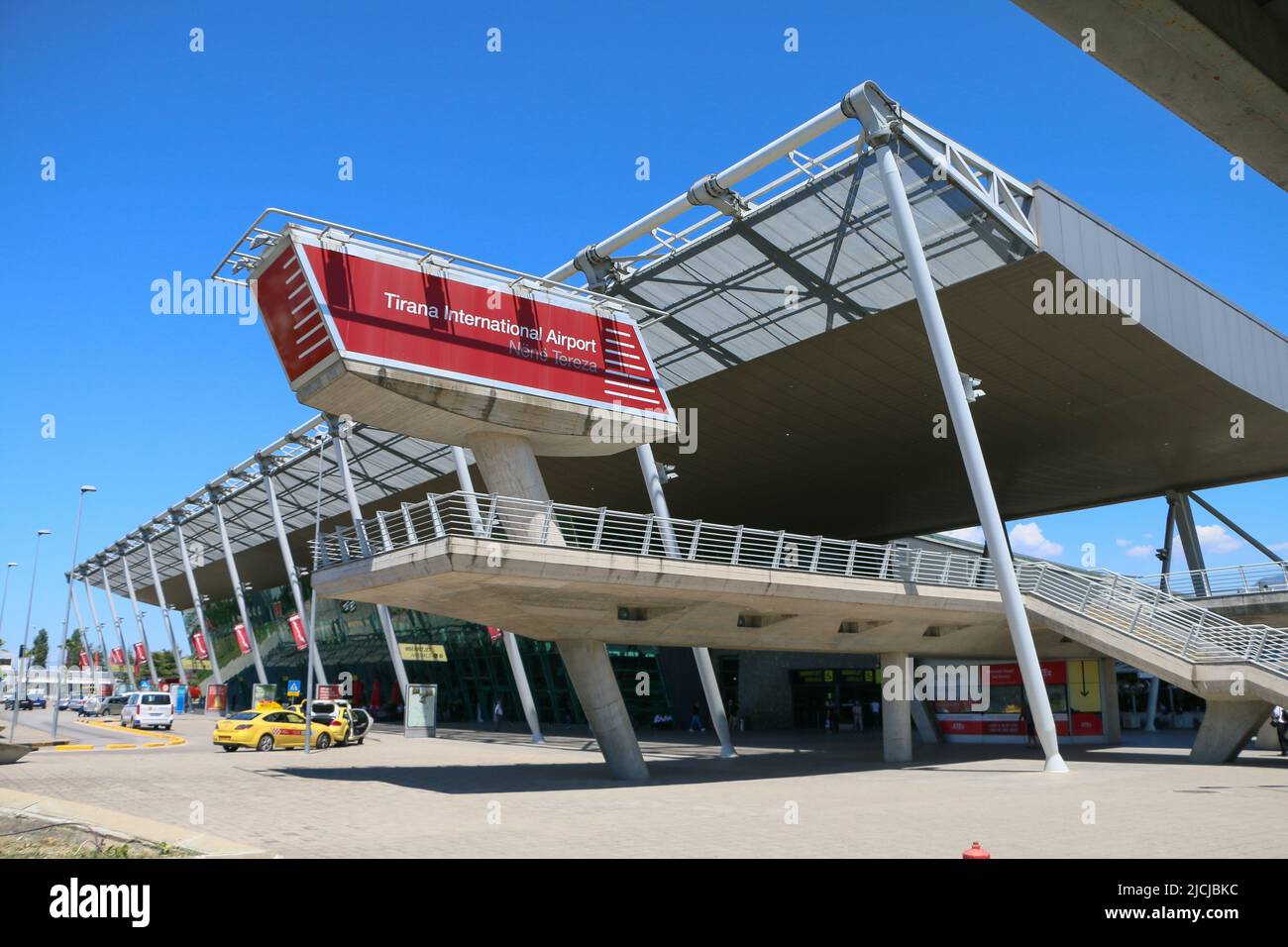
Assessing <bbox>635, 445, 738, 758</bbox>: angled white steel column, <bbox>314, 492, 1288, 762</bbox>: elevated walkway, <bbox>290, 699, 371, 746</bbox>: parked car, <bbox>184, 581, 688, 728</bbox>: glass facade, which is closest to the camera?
<bbox>314, 492, 1288, 762</bbox>: elevated walkway

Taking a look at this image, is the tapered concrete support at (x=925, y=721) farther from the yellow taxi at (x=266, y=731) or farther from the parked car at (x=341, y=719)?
the yellow taxi at (x=266, y=731)

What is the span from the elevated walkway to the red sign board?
129 inches

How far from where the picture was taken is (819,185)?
28.6m

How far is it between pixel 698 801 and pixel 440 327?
1165cm

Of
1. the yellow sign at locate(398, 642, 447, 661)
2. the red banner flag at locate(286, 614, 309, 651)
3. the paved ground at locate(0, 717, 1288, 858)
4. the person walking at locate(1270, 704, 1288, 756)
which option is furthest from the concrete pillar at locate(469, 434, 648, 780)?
the yellow sign at locate(398, 642, 447, 661)

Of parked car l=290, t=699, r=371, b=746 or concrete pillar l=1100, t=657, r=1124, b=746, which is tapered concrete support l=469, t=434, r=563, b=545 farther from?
concrete pillar l=1100, t=657, r=1124, b=746

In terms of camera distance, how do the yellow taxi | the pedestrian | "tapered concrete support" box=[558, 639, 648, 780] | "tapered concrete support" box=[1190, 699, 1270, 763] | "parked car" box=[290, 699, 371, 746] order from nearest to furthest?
1. "tapered concrete support" box=[558, 639, 648, 780]
2. "tapered concrete support" box=[1190, 699, 1270, 763]
3. the yellow taxi
4. "parked car" box=[290, 699, 371, 746]
5. the pedestrian

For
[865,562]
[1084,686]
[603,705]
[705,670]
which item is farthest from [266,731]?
[1084,686]

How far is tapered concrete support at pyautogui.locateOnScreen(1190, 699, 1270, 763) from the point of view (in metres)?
27.5

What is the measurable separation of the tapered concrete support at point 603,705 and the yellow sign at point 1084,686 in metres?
19.6

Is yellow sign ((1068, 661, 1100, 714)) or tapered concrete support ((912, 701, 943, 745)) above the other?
yellow sign ((1068, 661, 1100, 714))

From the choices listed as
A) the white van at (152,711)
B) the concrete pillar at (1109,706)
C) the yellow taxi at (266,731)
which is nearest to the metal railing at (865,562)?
the concrete pillar at (1109,706)

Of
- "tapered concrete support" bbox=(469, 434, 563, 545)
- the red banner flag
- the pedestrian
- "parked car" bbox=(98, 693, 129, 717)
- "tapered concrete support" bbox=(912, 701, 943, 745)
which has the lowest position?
"parked car" bbox=(98, 693, 129, 717)
